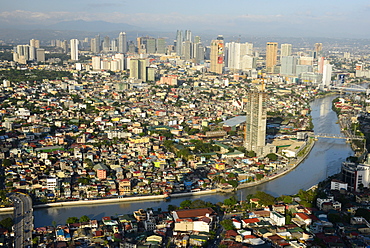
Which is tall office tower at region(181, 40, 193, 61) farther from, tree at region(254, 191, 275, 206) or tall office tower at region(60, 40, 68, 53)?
tree at region(254, 191, 275, 206)

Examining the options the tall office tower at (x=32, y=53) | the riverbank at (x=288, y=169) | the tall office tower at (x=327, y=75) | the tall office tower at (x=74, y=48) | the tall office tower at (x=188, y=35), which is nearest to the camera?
the riverbank at (x=288, y=169)

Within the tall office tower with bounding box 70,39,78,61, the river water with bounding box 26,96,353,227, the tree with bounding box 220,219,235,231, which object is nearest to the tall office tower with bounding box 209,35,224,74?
the tall office tower with bounding box 70,39,78,61

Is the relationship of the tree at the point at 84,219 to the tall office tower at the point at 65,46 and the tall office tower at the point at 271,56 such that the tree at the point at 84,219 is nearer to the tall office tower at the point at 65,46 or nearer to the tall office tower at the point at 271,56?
the tall office tower at the point at 271,56

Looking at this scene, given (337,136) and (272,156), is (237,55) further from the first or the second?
(272,156)

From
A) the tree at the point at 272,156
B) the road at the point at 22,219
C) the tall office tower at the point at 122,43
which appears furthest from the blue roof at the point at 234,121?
the tall office tower at the point at 122,43

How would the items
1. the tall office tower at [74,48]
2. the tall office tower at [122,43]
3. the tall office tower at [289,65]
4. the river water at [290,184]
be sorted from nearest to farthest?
the river water at [290,184], the tall office tower at [289,65], the tall office tower at [74,48], the tall office tower at [122,43]

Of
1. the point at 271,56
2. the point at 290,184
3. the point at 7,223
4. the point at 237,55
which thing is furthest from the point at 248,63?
the point at 7,223
